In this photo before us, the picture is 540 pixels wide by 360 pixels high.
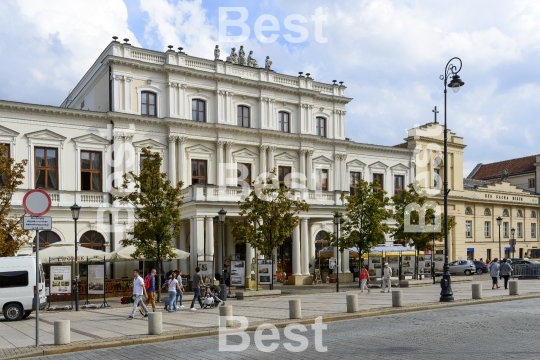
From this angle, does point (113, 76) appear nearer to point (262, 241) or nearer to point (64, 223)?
point (64, 223)

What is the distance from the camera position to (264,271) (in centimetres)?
3419

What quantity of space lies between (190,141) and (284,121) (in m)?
8.64

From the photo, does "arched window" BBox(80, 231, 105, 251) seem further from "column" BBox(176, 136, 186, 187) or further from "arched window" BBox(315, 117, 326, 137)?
"arched window" BBox(315, 117, 326, 137)

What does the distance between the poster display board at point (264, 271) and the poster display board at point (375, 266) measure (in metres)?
10.7

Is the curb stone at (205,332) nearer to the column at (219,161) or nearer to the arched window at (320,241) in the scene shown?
the column at (219,161)

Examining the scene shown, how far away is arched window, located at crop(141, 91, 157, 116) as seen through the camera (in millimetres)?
42312

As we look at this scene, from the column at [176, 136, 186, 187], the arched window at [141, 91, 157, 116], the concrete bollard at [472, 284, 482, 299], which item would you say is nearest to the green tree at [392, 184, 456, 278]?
the column at [176, 136, 186, 187]

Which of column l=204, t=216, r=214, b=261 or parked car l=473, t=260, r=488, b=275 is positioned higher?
column l=204, t=216, r=214, b=261

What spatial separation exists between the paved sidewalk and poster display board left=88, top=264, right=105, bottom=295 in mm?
1145

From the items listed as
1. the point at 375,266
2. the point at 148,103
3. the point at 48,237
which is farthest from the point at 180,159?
the point at 375,266

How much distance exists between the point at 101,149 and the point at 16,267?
17981 mm

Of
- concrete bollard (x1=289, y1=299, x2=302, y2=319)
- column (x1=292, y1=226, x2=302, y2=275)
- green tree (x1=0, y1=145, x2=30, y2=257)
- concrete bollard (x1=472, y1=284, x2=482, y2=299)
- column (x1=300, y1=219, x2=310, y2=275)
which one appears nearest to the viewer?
concrete bollard (x1=289, y1=299, x2=302, y2=319)

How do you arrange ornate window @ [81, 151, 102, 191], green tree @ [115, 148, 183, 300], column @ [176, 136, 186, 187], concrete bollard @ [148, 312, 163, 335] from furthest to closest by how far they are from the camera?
column @ [176, 136, 186, 187] < ornate window @ [81, 151, 102, 191] < green tree @ [115, 148, 183, 300] < concrete bollard @ [148, 312, 163, 335]

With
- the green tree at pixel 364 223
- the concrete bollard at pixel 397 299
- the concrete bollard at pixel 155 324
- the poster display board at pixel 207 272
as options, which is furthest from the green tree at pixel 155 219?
the concrete bollard at pixel 155 324
